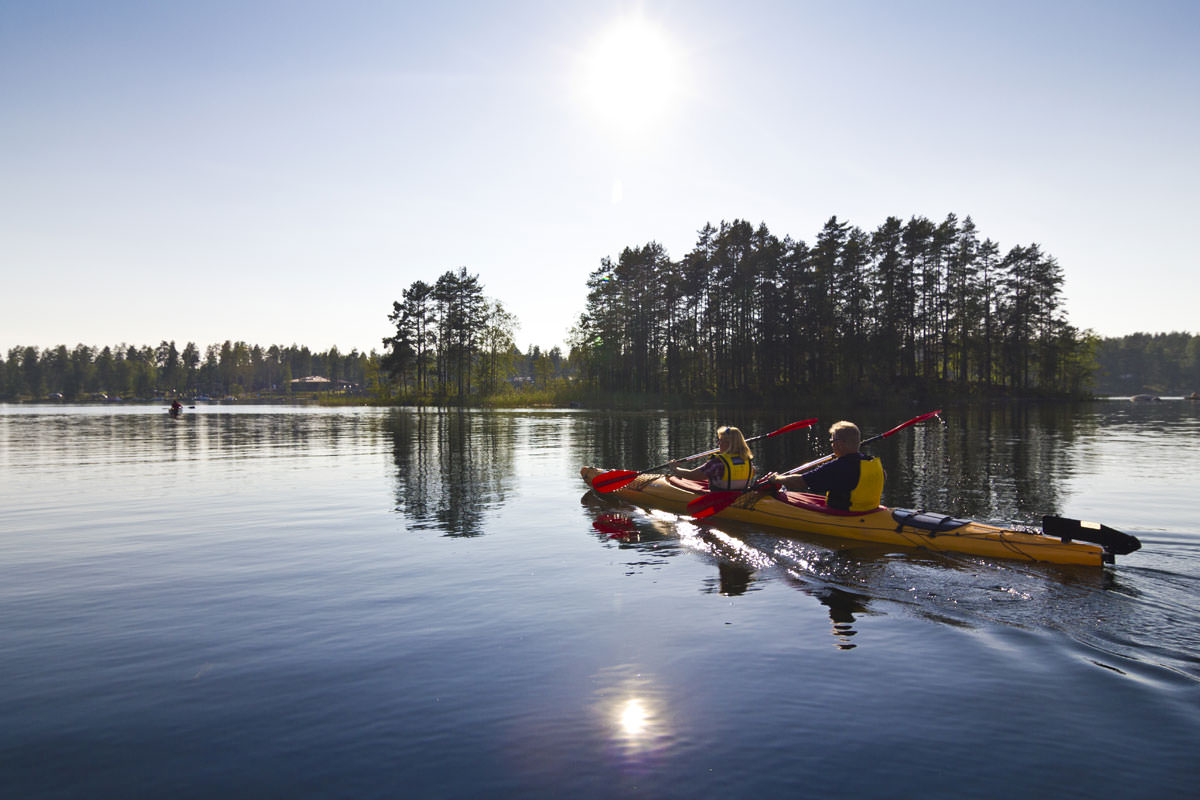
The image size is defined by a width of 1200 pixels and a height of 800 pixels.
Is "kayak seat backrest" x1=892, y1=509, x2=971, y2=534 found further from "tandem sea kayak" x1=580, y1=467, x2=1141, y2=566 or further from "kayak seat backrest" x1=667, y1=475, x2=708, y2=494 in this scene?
"kayak seat backrest" x1=667, y1=475, x2=708, y2=494

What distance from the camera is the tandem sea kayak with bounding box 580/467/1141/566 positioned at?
8.41 m

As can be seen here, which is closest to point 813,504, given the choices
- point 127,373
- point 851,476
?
point 851,476

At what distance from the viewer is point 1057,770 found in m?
4.22

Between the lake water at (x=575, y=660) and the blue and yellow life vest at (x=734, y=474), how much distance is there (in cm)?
79

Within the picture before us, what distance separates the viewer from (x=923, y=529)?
963 centimetres

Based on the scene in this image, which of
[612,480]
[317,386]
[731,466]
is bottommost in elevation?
[612,480]

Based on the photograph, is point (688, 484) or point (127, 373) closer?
point (688, 484)

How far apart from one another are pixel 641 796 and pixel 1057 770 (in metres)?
2.68

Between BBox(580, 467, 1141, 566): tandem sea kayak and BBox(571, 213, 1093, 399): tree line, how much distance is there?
5678cm

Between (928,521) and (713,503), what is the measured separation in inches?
145

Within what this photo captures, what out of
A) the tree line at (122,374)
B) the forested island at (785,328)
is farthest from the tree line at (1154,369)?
the tree line at (122,374)

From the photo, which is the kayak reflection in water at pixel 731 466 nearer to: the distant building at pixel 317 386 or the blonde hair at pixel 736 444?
the blonde hair at pixel 736 444

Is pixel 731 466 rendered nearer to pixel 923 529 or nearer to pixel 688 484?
pixel 688 484

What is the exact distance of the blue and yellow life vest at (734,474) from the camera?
1212cm
